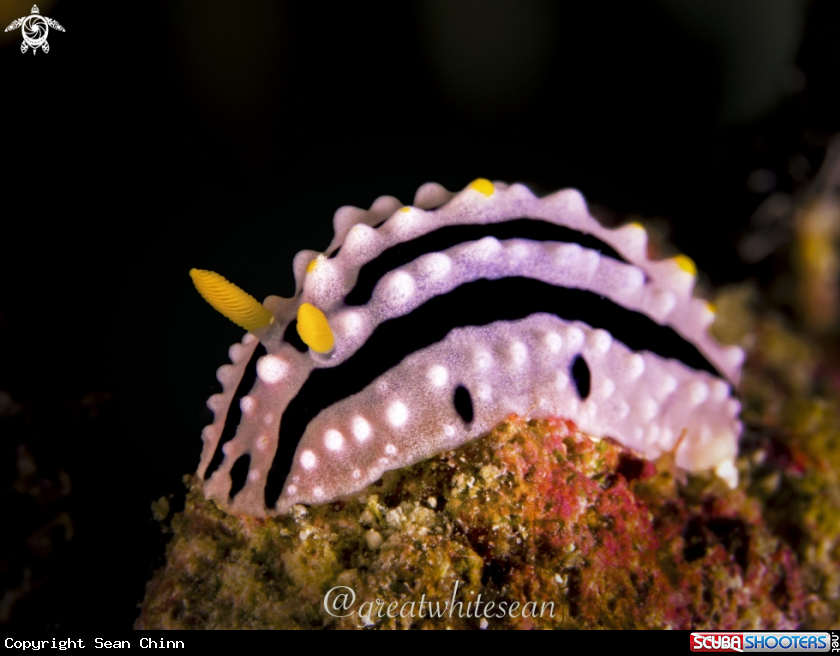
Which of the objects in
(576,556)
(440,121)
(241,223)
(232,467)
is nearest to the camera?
(576,556)

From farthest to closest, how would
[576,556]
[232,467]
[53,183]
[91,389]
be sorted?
[53,183], [91,389], [232,467], [576,556]

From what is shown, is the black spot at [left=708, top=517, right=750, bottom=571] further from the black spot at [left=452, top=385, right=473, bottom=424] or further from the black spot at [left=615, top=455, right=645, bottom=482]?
the black spot at [left=452, top=385, right=473, bottom=424]

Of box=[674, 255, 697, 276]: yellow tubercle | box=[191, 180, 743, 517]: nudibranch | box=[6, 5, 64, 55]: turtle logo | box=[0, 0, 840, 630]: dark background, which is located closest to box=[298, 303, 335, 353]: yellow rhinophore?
box=[191, 180, 743, 517]: nudibranch

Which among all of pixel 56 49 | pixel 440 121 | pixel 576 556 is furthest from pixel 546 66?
pixel 576 556

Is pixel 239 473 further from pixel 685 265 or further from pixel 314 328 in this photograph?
pixel 685 265

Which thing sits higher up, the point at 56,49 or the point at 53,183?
the point at 56,49

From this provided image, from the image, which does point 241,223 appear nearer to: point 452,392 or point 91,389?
point 91,389

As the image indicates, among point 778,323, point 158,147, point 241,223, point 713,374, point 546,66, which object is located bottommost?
point 713,374
